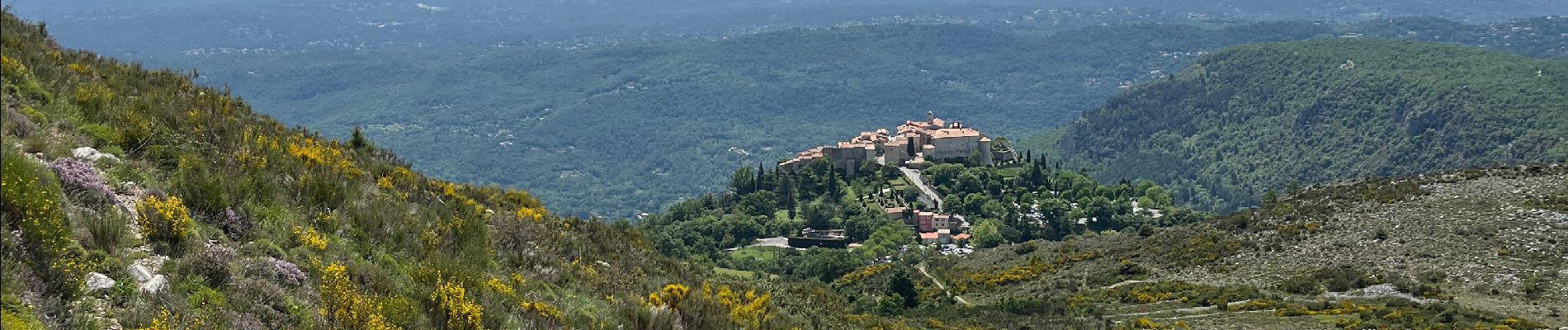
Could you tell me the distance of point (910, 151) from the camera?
89.7 metres

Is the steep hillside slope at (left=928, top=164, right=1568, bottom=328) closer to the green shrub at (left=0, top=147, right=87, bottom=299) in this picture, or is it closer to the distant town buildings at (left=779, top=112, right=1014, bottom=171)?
the green shrub at (left=0, top=147, right=87, bottom=299)

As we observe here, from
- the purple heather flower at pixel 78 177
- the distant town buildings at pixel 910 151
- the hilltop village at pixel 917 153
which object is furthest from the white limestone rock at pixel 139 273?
the distant town buildings at pixel 910 151

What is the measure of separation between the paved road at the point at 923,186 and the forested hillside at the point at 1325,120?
172 ft

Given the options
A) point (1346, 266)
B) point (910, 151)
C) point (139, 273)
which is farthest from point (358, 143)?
point (910, 151)

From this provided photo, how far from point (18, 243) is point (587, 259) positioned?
348 inches

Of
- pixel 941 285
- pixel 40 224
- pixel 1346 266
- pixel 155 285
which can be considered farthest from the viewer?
pixel 941 285

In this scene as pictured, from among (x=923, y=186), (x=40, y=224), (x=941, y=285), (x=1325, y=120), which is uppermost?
(x=40, y=224)

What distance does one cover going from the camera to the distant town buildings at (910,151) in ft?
286

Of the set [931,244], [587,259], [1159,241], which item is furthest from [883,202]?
[587,259]

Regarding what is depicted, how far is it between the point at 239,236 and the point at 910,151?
80.3 m

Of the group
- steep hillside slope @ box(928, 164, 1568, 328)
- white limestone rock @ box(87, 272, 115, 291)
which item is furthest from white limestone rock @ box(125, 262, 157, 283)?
steep hillside slope @ box(928, 164, 1568, 328)

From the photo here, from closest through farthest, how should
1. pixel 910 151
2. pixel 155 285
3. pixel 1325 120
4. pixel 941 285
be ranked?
1. pixel 155 285
2. pixel 941 285
3. pixel 910 151
4. pixel 1325 120

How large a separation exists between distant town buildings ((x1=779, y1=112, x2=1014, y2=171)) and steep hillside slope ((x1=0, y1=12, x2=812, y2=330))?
69.5 meters

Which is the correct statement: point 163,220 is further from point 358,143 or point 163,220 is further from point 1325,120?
point 1325,120
